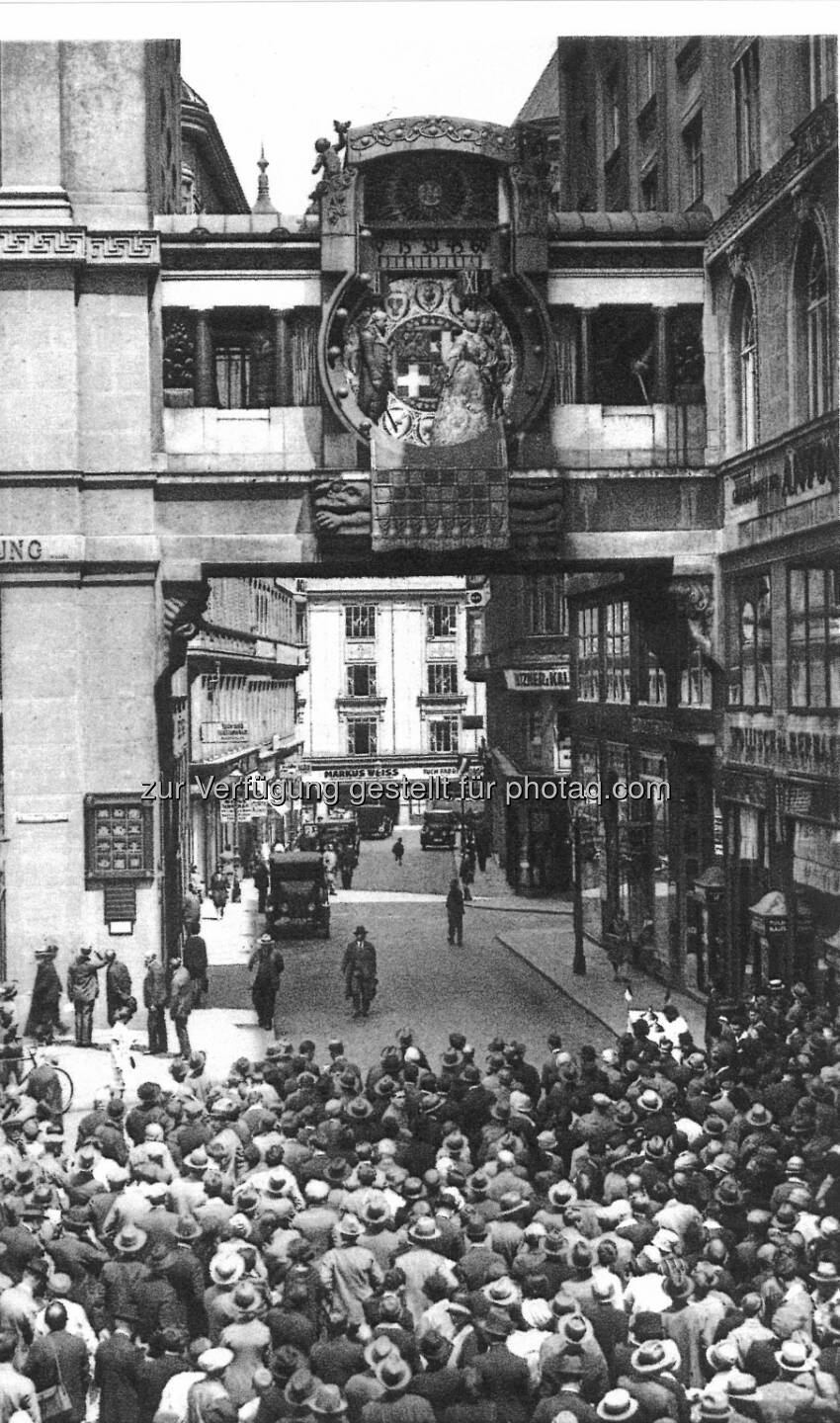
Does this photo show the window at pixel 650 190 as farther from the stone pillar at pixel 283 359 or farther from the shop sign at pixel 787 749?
the shop sign at pixel 787 749

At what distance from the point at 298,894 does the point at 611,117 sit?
20.6m

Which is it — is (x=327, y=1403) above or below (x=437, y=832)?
above

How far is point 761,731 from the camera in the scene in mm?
23656

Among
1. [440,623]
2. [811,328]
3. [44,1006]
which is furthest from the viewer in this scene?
[440,623]

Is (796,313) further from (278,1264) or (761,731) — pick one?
(278,1264)

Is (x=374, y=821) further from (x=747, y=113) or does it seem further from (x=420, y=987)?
(x=747, y=113)

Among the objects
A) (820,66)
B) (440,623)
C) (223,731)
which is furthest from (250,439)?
(440,623)

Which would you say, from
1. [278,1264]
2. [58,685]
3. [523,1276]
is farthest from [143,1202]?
[58,685]

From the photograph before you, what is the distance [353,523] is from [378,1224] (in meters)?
14.4

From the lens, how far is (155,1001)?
24.2 m

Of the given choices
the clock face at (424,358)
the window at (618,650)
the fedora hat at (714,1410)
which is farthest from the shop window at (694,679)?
the fedora hat at (714,1410)

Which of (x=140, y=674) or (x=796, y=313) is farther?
(x=140, y=674)

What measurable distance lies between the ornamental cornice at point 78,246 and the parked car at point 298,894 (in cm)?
1900

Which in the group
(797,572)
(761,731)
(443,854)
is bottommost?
(443,854)
